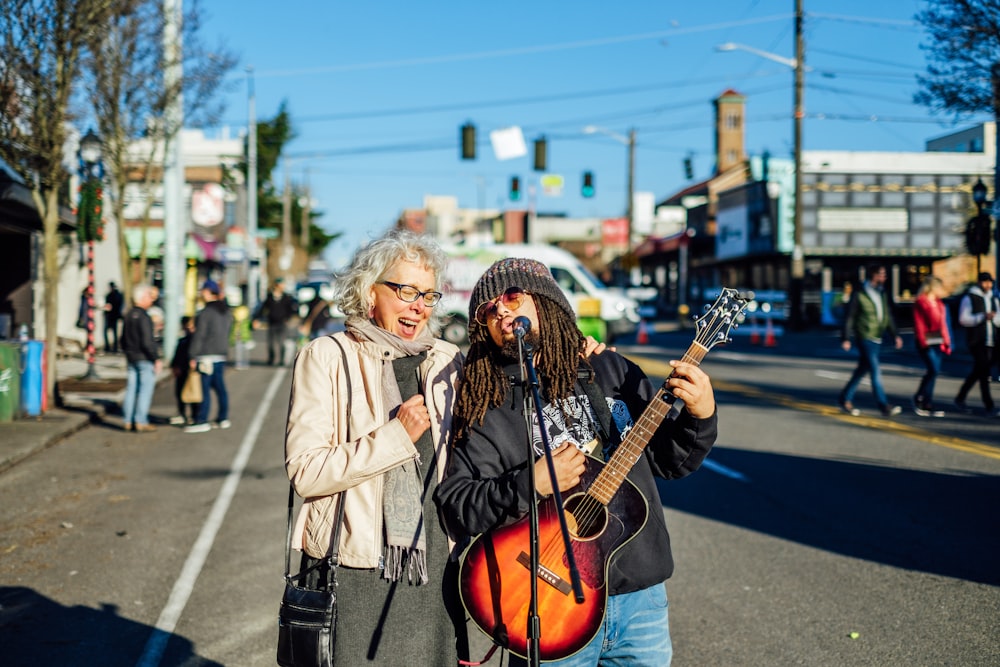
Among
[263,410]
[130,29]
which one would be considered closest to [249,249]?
[130,29]

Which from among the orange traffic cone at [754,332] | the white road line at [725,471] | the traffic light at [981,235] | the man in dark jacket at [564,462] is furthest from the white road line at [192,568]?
the orange traffic cone at [754,332]

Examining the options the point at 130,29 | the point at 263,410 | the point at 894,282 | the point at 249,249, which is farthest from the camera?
the point at 894,282

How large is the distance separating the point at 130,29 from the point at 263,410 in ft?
28.1

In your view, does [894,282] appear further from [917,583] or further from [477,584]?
[477,584]

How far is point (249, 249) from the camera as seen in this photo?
40.6m

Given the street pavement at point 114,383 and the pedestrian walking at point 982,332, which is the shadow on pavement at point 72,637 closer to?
the street pavement at point 114,383

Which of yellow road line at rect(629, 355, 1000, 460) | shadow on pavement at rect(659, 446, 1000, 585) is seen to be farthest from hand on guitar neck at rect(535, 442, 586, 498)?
yellow road line at rect(629, 355, 1000, 460)

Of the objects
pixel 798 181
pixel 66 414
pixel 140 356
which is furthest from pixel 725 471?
pixel 798 181

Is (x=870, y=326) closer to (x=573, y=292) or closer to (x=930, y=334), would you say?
(x=930, y=334)

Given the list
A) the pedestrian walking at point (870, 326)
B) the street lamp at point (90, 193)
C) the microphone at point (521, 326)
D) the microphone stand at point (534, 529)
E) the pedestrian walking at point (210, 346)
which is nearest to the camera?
the microphone stand at point (534, 529)

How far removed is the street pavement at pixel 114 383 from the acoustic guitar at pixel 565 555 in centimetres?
896

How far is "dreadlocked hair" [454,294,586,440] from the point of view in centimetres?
281

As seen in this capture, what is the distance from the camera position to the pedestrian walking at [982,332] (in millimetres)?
13430

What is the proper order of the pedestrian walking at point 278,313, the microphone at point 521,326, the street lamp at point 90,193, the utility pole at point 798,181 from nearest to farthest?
the microphone at point 521,326, the street lamp at point 90,193, the pedestrian walking at point 278,313, the utility pole at point 798,181
